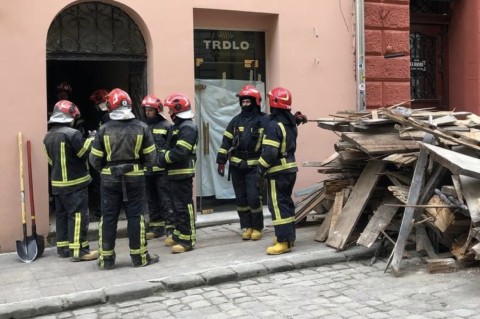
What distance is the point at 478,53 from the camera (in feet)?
35.5

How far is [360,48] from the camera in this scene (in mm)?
9766

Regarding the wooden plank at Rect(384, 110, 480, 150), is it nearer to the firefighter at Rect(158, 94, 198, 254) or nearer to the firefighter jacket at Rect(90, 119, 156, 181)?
the firefighter at Rect(158, 94, 198, 254)

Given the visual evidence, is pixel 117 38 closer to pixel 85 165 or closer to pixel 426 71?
pixel 85 165

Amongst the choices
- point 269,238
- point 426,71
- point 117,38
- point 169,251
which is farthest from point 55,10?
point 426,71

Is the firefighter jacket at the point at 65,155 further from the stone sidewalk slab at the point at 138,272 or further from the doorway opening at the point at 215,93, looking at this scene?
the doorway opening at the point at 215,93

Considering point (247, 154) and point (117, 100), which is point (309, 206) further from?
point (117, 100)

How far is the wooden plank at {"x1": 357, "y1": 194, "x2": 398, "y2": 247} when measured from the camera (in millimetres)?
6816

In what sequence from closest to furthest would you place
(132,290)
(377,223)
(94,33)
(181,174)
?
(132,290)
(377,223)
(181,174)
(94,33)

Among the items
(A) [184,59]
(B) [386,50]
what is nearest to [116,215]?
(A) [184,59]

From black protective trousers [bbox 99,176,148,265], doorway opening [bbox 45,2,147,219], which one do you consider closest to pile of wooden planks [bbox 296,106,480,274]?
black protective trousers [bbox 99,176,148,265]

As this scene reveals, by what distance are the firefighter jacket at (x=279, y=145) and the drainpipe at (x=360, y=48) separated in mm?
2852

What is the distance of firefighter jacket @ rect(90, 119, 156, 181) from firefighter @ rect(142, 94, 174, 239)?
0.99m

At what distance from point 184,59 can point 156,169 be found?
1.78m

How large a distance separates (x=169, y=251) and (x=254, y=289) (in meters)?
1.74
